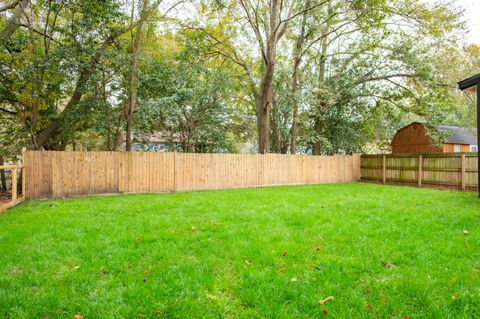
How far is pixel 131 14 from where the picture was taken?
28.5ft

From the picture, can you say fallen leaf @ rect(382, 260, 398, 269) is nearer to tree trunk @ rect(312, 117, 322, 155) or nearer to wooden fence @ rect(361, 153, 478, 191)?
wooden fence @ rect(361, 153, 478, 191)

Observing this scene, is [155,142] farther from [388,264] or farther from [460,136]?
[460,136]

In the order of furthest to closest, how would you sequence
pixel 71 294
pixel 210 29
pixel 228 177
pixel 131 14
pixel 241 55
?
pixel 241 55 < pixel 210 29 < pixel 228 177 < pixel 131 14 < pixel 71 294

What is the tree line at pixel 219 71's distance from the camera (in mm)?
8148

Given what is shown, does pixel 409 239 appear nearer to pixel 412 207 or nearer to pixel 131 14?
pixel 412 207

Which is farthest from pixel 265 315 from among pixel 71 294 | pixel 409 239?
pixel 409 239

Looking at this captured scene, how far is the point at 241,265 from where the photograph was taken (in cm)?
296

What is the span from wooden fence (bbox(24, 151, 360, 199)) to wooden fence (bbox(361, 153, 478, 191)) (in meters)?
2.11

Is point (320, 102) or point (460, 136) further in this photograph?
point (460, 136)

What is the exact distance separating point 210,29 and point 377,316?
1285cm

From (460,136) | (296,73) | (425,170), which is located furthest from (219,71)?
(460,136)

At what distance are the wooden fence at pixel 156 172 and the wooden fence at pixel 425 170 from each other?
2112mm

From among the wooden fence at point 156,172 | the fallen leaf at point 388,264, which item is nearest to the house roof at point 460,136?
the wooden fence at point 156,172

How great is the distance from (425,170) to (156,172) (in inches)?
377
